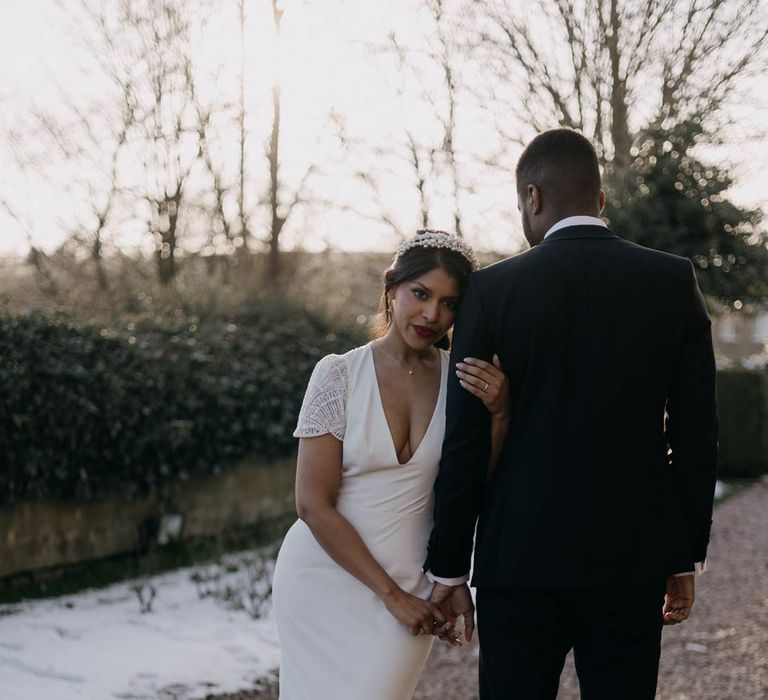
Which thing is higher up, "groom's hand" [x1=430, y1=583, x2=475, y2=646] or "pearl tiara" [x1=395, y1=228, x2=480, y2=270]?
"pearl tiara" [x1=395, y1=228, x2=480, y2=270]

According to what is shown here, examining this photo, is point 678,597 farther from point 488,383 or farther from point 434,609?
point 488,383

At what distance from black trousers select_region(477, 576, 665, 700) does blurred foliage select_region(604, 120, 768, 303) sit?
356 inches

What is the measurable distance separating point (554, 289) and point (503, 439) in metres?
0.42

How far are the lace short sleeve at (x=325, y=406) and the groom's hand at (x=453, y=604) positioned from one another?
509 mm

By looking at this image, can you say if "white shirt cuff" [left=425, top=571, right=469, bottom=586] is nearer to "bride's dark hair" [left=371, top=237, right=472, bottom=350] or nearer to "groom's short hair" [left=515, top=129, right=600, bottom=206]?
"bride's dark hair" [left=371, top=237, right=472, bottom=350]

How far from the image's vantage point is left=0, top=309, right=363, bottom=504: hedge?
18.4ft

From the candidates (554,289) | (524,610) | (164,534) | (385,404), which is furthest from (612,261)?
(164,534)

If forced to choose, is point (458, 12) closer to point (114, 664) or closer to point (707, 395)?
point (114, 664)

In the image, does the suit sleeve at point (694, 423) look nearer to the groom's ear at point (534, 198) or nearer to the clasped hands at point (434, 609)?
the groom's ear at point (534, 198)

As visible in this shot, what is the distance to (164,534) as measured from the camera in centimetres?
659

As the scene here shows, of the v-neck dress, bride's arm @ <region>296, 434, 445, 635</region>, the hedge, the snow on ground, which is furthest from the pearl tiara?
the hedge

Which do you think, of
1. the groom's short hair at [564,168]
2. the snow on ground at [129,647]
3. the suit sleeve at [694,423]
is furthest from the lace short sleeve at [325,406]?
A: the snow on ground at [129,647]

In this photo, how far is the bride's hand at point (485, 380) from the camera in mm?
2344

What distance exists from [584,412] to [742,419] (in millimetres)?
11277
